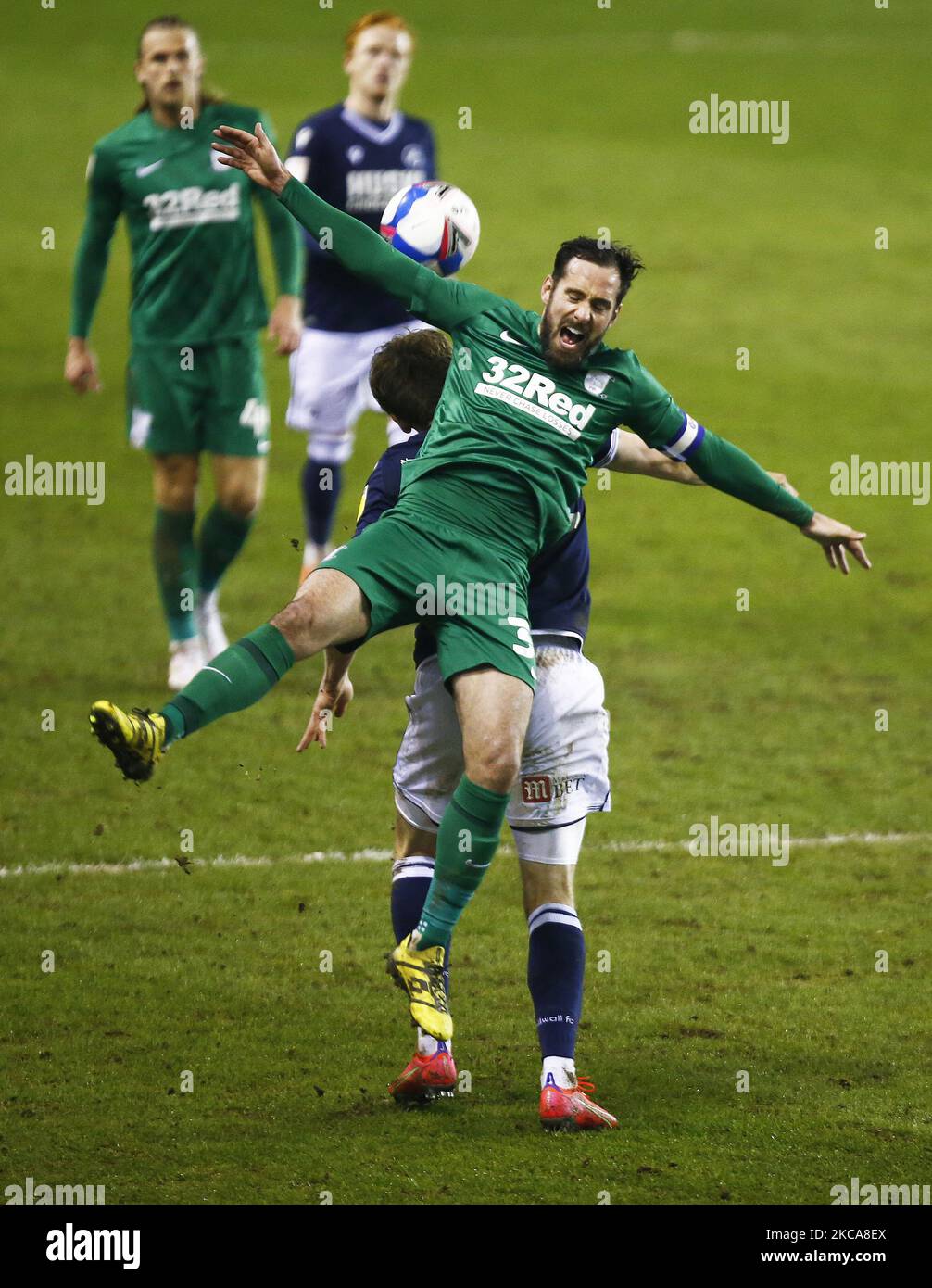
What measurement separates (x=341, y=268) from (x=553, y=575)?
5.75m

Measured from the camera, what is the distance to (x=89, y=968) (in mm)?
6371

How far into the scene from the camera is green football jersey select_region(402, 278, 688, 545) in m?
5.52

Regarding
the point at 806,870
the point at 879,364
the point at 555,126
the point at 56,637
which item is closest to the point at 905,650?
the point at 806,870

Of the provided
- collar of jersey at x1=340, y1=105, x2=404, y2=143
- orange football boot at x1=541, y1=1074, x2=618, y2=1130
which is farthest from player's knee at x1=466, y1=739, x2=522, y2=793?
collar of jersey at x1=340, y1=105, x2=404, y2=143

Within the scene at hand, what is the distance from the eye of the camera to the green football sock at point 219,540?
9.77 metres

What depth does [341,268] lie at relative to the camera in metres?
11.1

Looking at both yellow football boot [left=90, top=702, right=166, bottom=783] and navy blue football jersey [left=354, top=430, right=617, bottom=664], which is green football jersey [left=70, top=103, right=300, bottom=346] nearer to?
navy blue football jersey [left=354, top=430, right=617, bottom=664]

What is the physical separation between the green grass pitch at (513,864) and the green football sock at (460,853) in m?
0.55

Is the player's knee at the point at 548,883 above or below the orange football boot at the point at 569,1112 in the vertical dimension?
above

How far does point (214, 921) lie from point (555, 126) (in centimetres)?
2399
